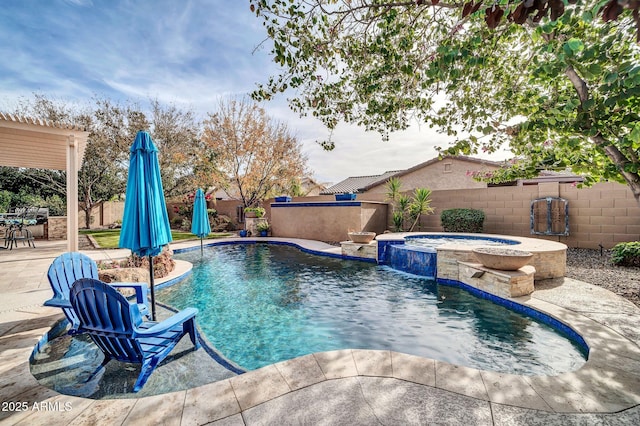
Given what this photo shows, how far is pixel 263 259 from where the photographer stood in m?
10.2

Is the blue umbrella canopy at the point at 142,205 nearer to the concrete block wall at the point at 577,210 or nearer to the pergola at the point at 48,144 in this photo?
the pergola at the point at 48,144

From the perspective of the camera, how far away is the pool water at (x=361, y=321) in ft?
12.0

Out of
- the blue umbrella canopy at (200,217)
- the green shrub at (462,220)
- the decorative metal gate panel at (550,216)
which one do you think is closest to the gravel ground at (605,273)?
the decorative metal gate panel at (550,216)

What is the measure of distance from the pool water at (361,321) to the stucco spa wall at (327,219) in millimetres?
5237

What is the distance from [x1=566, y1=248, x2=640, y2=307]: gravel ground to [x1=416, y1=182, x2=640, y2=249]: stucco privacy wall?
72 cm

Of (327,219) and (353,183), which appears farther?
(353,183)

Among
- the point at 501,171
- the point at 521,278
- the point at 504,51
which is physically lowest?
the point at 521,278

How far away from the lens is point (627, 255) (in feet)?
22.8

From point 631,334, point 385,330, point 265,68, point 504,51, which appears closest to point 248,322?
point 385,330

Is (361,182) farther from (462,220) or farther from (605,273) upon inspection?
(605,273)

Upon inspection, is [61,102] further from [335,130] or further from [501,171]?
[501,171]

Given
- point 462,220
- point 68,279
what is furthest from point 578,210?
point 68,279

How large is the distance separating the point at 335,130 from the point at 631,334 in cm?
576

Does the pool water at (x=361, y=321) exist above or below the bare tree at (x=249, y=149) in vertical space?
below
